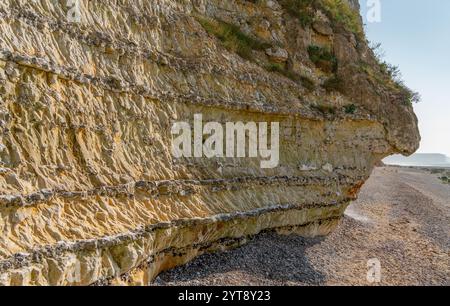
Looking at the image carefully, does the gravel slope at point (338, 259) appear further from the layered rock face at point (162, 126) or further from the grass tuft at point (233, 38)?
the grass tuft at point (233, 38)

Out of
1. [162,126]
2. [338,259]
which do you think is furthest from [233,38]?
[338,259]

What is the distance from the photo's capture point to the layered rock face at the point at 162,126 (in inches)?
314

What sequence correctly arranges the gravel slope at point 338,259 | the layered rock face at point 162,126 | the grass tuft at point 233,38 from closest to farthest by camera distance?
the layered rock face at point 162,126 → the gravel slope at point 338,259 → the grass tuft at point 233,38

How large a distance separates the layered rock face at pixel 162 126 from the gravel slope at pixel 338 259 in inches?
23.3

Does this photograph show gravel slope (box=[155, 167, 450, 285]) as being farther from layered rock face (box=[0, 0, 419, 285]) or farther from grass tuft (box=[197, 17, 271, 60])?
grass tuft (box=[197, 17, 271, 60])

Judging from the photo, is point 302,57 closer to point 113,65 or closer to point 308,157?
point 308,157

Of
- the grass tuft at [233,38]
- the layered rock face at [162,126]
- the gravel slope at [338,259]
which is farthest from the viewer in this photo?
the grass tuft at [233,38]

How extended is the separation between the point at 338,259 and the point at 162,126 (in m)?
7.78

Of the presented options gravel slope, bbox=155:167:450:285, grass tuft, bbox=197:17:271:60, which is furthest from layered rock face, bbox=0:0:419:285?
gravel slope, bbox=155:167:450:285

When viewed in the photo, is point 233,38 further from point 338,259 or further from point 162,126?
point 338,259

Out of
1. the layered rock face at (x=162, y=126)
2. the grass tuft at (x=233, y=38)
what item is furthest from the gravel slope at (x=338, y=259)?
the grass tuft at (x=233, y=38)

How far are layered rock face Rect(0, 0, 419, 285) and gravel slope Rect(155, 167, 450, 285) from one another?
59 cm

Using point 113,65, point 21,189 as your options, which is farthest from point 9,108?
point 113,65

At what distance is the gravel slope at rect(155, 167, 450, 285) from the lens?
10656 mm
